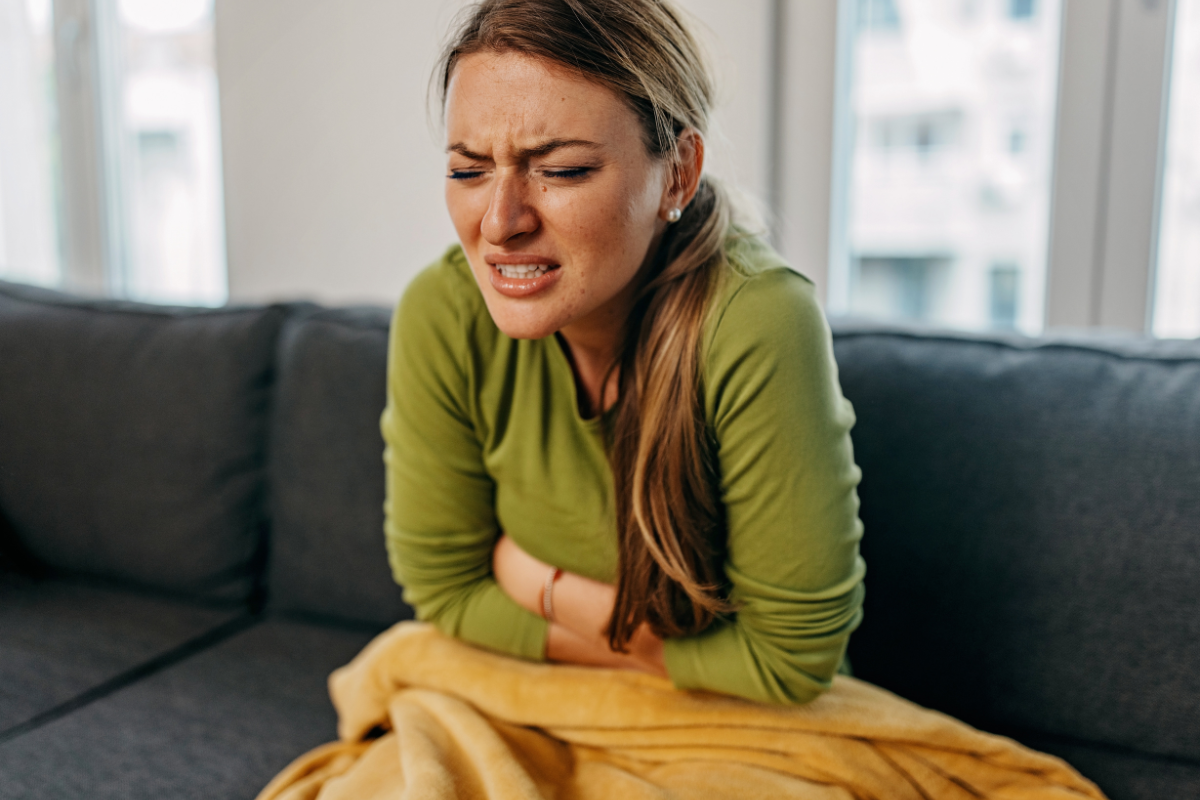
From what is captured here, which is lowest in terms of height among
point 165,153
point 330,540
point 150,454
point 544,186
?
point 330,540

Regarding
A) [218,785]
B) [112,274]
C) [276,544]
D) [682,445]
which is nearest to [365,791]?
[218,785]

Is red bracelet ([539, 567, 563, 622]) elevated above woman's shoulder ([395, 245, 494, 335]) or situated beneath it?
situated beneath

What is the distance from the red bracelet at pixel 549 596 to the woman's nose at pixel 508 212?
37 cm

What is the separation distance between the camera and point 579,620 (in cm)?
89

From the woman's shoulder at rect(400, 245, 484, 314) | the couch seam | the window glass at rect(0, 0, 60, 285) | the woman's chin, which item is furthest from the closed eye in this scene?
the window glass at rect(0, 0, 60, 285)

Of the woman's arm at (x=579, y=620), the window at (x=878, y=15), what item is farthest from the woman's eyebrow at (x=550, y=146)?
the window at (x=878, y=15)

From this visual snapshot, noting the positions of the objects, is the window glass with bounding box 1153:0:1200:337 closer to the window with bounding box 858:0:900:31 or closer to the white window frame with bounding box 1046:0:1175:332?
the white window frame with bounding box 1046:0:1175:332

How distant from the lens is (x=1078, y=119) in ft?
4.32

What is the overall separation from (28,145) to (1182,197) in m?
2.77

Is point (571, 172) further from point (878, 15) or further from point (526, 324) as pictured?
point (878, 15)

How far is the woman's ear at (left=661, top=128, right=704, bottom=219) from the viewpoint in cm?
79

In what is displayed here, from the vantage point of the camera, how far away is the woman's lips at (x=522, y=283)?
2.48ft

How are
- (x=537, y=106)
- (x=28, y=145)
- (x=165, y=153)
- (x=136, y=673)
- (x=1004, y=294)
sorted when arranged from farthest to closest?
(x=28, y=145) < (x=165, y=153) < (x=1004, y=294) < (x=136, y=673) < (x=537, y=106)

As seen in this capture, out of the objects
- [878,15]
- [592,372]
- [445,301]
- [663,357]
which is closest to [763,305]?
[663,357]
